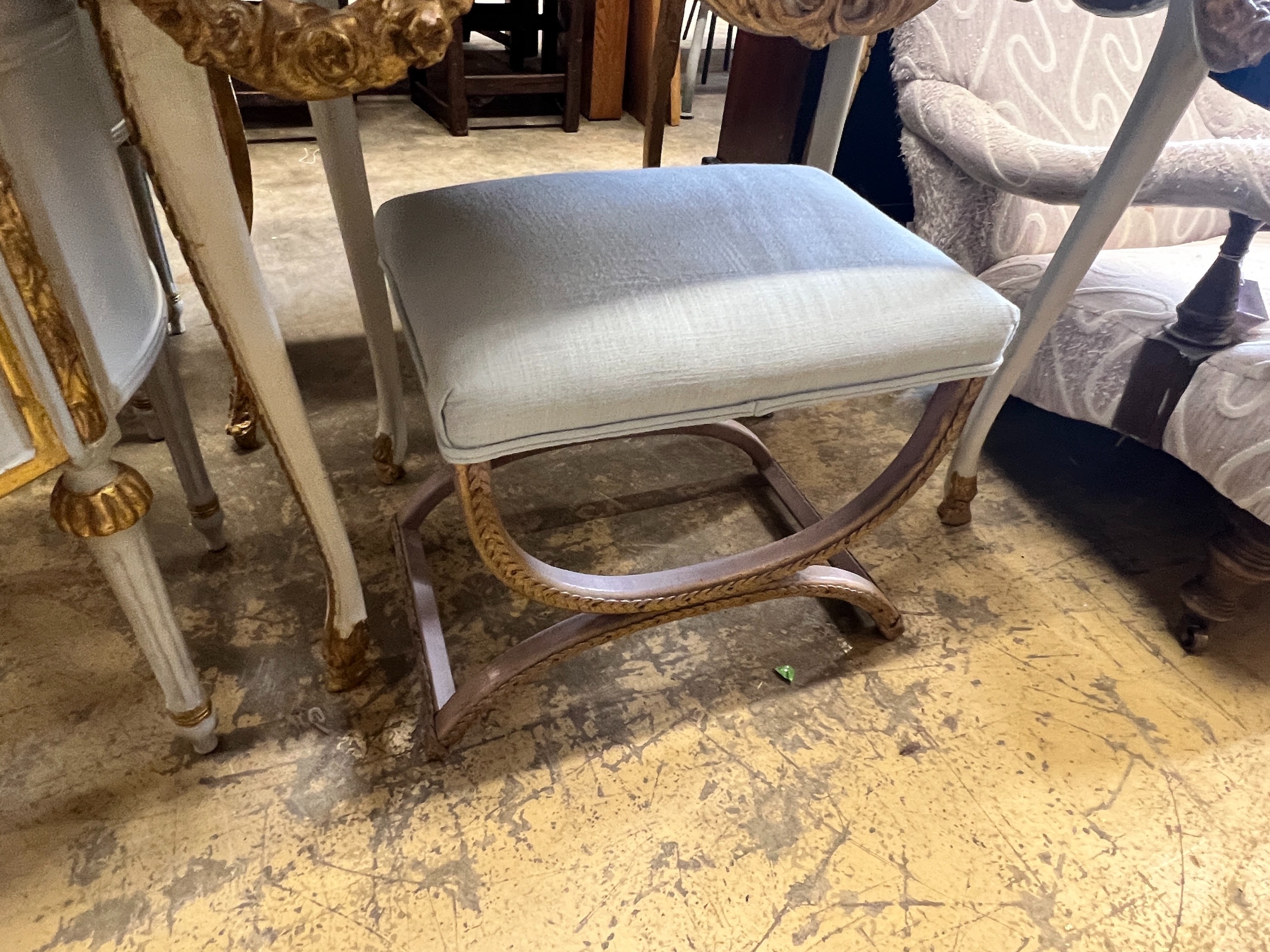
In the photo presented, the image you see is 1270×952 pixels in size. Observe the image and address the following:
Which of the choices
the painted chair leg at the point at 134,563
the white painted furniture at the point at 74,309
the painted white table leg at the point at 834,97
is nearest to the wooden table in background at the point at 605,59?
the painted white table leg at the point at 834,97

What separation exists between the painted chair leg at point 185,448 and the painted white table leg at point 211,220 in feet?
0.72

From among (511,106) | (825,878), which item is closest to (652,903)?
(825,878)

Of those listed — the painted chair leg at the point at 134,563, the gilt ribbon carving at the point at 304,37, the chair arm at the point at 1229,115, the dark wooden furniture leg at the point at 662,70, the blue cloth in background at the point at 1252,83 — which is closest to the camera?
the gilt ribbon carving at the point at 304,37

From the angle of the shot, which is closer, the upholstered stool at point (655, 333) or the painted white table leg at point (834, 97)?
the upholstered stool at point (655, 333)

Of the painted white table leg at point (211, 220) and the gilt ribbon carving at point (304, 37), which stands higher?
the gilt ribbon carving at point (304, 37)

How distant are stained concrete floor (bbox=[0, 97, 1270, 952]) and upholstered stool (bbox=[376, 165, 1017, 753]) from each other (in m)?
0.11

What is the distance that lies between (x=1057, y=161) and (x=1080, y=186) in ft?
0.13

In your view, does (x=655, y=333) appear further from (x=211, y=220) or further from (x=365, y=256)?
(x=365, y=256)

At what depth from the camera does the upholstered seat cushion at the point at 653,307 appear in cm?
66

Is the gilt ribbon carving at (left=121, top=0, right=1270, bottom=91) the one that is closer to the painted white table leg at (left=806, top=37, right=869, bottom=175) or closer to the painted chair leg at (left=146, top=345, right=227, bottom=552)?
the painted chair leg at (left=146, top=345, right=227, bottom=552)

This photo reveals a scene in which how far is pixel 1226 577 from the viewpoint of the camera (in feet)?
3.38

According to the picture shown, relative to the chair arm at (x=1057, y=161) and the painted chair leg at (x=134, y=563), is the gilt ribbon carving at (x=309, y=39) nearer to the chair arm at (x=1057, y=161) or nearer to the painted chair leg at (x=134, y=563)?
the painted chair leg at (x=134, y=563)

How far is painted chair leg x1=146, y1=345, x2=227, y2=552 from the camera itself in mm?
916

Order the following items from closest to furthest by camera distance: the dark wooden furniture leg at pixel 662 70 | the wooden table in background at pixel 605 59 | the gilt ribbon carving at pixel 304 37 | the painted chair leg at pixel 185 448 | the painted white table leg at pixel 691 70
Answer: the gilt ribbon carving at pixel 304 37, the painted chair leg at pixel 185 448, the dark wooden furniture leg at pixel 662 70, the wooden table in background at pixel 605 59, the painted white table leg at pixel 691 70
